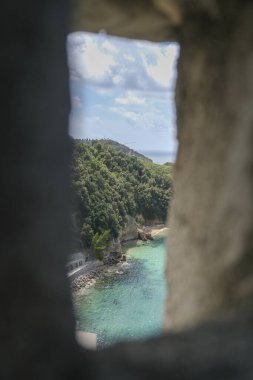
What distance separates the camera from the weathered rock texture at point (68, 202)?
86cm

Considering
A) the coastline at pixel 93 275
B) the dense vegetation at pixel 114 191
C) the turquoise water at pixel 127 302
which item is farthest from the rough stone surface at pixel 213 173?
the coastline at pixel 93 275

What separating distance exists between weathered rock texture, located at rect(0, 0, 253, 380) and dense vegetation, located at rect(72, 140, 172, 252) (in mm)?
25433

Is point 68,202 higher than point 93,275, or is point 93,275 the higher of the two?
point 68,202

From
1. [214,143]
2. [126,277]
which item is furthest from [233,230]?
[126,277]

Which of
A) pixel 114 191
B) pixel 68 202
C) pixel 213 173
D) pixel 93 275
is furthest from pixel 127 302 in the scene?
pixel 68 202

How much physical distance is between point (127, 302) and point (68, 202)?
2681 cm

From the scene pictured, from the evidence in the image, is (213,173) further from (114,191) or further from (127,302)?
(114,191)

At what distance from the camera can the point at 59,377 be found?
890mm

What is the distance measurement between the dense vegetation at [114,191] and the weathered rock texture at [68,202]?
25433 mm

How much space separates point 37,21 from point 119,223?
115 ft

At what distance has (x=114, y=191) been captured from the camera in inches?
1414

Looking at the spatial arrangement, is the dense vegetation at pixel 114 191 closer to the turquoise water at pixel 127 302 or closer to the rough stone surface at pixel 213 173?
the turquoise water at pixel 127 302

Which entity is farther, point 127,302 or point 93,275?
point 93,275

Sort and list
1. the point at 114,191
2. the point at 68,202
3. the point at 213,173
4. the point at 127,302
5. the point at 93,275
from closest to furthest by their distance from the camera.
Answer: the point at 68,202 → the point at 213,173 → the point at 127,302 → the point at 93,275 → the point at 114,191
